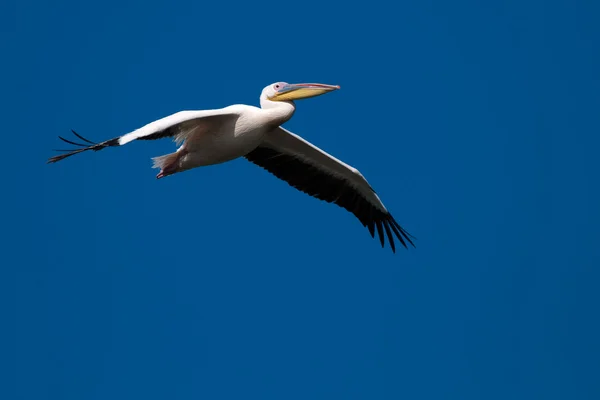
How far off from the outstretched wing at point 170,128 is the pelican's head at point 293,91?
0.79 metres

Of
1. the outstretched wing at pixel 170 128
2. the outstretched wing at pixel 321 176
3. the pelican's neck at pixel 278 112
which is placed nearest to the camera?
the outstretched wing at pixel 170 128

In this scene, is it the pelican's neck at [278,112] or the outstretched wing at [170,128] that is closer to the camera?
the outstretched wing at [170,128]

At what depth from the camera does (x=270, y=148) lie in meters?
13.8

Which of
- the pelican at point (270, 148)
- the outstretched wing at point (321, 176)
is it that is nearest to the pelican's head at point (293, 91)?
the pelican at point (270, 148)

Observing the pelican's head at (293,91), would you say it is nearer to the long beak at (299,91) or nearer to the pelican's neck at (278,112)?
the long beak at (299,91)

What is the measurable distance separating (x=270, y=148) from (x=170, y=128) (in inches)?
108

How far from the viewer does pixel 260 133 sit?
12102mm

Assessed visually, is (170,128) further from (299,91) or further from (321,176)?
(321,176)

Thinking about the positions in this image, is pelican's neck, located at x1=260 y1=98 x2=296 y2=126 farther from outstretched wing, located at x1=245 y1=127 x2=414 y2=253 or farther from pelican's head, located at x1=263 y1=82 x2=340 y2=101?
outstretched wing, located at x1=245 y1=127 x2=414 y2=253

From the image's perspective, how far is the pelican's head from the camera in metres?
12.4

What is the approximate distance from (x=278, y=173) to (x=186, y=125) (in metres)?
2.37

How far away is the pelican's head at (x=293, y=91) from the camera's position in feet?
40.8

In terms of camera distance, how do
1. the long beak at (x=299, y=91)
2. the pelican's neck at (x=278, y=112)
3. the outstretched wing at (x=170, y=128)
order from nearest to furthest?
the outstretched wing at (x=170, y=128) → the pelican's neck at (x=278, y=112) → the long beak at (x=299, y=91)

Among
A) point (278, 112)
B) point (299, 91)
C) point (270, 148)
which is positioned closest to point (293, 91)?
point (299, 91)
